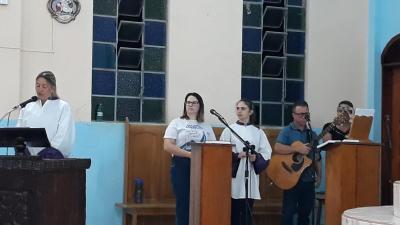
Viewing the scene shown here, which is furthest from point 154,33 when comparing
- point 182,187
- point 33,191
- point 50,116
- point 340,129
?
point 33,191

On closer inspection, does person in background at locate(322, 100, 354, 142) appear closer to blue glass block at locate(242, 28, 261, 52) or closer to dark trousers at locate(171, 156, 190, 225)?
dark trousers at locate(171, 156, 190, 225)

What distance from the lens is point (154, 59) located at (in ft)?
25.9

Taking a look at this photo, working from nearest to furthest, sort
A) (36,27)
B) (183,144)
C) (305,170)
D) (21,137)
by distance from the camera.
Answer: (21,137) < (183,144) < (305,170) < (36,27)

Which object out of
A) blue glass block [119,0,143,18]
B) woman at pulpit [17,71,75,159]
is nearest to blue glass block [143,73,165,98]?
blue glass block [119,0,143,18]

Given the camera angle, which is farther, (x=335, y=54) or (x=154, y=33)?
(x=335, y=54)

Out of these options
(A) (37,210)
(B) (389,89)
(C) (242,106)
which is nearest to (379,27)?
(B) (389,89)

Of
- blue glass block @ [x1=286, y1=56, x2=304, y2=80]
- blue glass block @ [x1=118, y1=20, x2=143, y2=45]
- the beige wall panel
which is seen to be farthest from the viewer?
blue glass block @ [x1=286, y1=56, x2=304, y2=80]

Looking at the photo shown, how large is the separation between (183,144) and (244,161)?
58 centimetres

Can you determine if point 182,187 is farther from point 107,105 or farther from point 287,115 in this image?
point 287,115

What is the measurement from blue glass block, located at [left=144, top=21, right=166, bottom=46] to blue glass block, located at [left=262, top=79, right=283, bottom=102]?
1321 mm

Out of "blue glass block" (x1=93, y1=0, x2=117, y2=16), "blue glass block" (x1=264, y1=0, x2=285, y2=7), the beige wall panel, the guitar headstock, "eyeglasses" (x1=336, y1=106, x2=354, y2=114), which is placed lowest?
the guitar headstock

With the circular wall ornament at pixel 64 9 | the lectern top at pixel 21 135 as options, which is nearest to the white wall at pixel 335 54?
the circular wall ornament at pixel 64 9

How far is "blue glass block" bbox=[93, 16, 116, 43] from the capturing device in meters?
7.63

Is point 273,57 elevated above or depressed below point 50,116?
above
